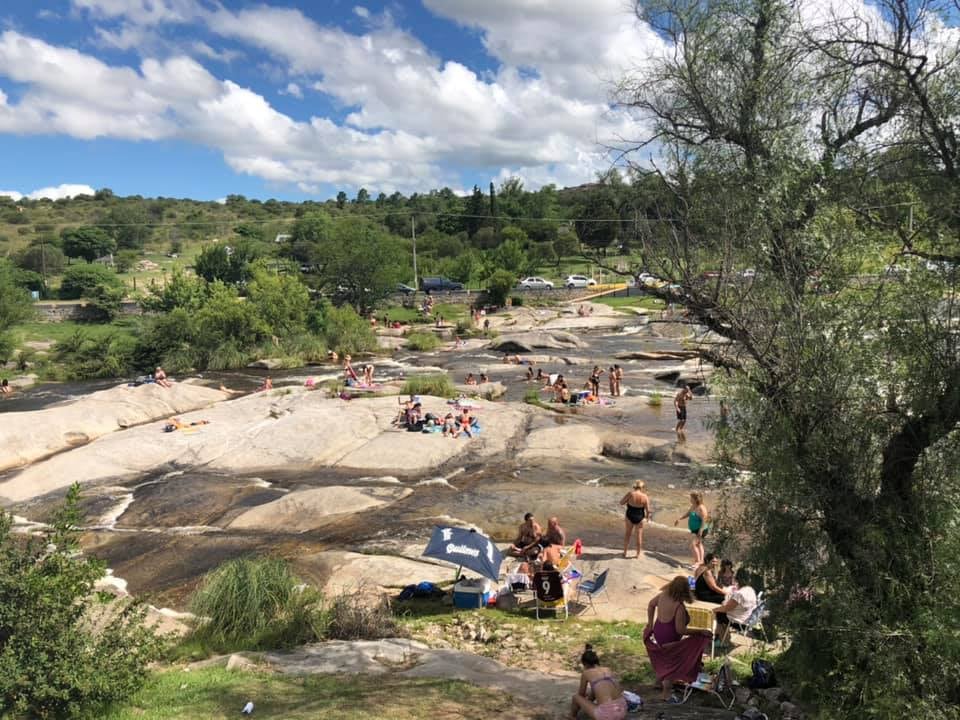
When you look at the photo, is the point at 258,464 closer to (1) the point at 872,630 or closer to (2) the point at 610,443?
(2) the point at 610,443

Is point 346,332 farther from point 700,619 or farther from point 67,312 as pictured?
point 700,619

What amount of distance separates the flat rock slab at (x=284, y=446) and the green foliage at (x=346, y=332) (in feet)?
70.3

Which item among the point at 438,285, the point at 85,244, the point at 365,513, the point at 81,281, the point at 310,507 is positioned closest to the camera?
the point at 365,513

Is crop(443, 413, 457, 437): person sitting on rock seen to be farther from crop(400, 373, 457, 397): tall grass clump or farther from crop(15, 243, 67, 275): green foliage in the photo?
crop(15, 243, 67, 275): green foliage

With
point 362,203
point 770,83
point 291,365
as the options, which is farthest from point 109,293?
point 362,203

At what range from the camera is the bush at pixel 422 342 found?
5103 centimetres

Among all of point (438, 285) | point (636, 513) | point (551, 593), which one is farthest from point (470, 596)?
point (438, 285)

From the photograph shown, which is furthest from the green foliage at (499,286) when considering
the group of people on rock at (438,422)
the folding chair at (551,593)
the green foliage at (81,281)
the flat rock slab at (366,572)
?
the folding chair at (551,593)

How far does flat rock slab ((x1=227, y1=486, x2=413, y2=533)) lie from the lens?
57.5ft

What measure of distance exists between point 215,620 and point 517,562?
5719 mm

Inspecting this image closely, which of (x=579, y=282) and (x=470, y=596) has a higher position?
(x=579, y=282)

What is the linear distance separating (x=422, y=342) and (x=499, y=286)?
1586cm

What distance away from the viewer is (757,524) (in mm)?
7398

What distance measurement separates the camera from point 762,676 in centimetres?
823
